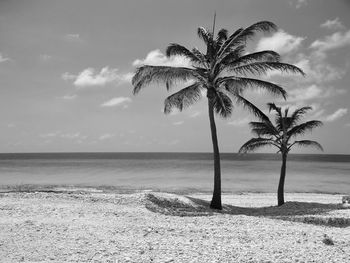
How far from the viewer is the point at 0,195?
1299cm

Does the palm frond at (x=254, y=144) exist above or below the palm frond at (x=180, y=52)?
below

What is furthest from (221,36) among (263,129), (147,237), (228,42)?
(147,237)

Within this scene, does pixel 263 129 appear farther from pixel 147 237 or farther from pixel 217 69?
pixel 147 237

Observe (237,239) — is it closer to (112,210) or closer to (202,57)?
(112,210)

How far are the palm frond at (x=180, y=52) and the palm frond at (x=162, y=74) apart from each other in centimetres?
80

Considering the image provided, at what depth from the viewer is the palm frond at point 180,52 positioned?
50.9 ft

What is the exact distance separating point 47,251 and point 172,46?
11085mm

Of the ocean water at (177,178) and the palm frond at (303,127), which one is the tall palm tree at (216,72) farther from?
the ocean water at (177,178)

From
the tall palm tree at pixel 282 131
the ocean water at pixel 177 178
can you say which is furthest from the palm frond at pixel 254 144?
the ocean water at pixel 177 178

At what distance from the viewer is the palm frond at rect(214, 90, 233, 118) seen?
14781 millimetres

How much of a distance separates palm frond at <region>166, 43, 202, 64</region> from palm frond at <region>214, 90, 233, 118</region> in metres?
1.82

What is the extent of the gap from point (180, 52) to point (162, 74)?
61.4 inches

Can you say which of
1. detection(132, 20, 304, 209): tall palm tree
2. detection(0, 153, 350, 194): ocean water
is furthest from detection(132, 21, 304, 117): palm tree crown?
detection(0, 153, 350, 194): ocean water

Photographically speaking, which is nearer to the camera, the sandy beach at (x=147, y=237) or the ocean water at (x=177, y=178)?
the sandy beach at (x=147, y=237)
